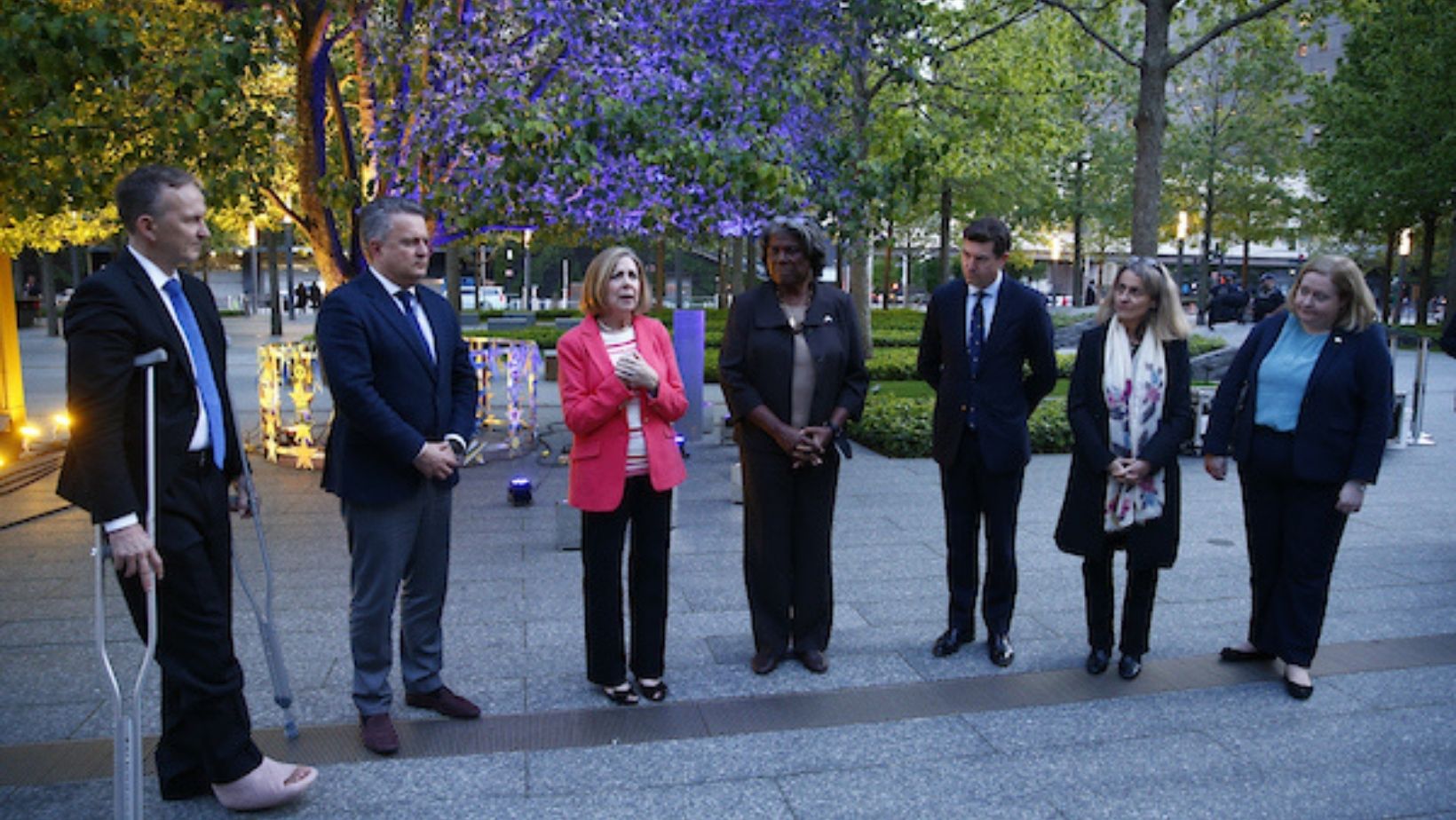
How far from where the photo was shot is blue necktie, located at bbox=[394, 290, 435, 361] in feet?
12.5

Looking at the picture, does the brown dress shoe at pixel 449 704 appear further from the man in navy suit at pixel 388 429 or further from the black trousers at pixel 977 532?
the black trousers at pixel 977 532

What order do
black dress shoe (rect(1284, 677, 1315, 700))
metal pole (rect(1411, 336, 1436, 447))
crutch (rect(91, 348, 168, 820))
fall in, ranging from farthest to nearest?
metal pole (rect(1411, 336, 1436, 447))
black dress shoe (rect(1284, 677, 1315, 700))
crutch (rect(91, 348, 168, 820))

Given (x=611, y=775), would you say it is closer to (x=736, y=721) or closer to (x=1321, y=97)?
(x=736, y=721)

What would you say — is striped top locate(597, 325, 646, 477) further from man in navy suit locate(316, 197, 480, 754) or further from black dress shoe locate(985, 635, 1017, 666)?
black dress shoe locate(985, 635, 1017, 666)

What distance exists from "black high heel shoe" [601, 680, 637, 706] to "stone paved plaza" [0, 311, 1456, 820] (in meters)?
0.06

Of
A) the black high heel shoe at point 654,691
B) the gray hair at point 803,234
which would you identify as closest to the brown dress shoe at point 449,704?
the black high heel shoe at point 654,691

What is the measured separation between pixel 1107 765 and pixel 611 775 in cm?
172

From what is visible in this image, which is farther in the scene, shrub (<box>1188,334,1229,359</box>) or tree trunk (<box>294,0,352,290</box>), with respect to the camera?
shrub (<box>1188,334,1229,359</box>)

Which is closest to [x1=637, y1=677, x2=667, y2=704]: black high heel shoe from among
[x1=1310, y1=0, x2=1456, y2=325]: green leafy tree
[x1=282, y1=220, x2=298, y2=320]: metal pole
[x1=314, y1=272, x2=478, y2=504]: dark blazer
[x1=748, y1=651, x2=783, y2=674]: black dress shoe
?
[x1=748, y1=651, x2=783, y2=674]: black dress shoe

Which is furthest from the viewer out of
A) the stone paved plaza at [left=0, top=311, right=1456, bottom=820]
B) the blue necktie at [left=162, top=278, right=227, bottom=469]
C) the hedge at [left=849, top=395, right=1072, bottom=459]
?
the hedge at [left=849, top=395, right=1072, bottom=459]

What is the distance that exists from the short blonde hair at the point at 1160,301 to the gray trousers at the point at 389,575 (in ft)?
9.51

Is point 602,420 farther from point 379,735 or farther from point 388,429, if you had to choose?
point 379,735

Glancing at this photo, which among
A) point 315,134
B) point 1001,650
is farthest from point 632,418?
point 315,134

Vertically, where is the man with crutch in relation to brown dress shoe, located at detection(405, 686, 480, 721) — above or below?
above
